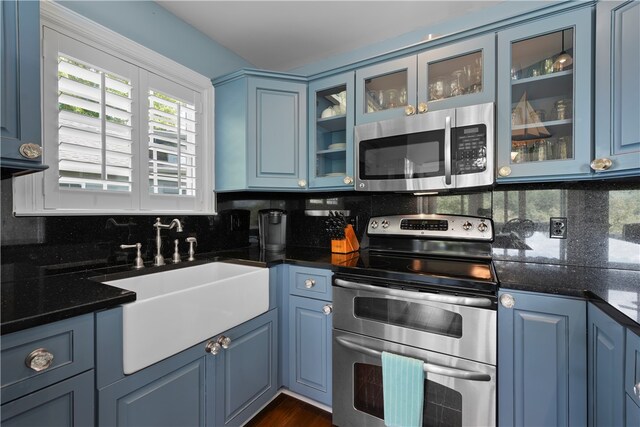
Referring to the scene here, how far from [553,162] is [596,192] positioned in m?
0.36

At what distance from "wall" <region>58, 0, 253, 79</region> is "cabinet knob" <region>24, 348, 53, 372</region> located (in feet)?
4.95

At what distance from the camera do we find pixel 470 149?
55.6 inches

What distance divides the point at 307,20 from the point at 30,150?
165 centimetres

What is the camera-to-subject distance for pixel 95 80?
4.46 ft

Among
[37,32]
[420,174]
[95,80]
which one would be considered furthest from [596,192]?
[95,80]

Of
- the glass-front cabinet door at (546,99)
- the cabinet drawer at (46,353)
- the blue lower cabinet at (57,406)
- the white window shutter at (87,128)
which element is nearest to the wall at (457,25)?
the glass-front cabinet door at (546,99)

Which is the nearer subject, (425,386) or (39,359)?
(39,359)

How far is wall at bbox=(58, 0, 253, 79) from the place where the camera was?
1412 mm

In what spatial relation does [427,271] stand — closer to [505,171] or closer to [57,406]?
[505,171]

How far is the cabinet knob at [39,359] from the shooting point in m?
0.71

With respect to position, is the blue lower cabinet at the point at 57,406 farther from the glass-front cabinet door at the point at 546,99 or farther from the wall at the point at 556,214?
the glass-front cabinet door at the point at 546,99

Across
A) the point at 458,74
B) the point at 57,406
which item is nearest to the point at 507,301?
the point at 458,74

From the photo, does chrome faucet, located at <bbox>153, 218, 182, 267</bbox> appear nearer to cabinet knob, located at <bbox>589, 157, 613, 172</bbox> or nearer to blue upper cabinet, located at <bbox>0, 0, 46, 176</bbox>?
blue upper cabinet, located at <bbox>0, 0, 46, 176</bbox>

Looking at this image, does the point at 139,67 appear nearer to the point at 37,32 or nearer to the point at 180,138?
the point at 180,138
